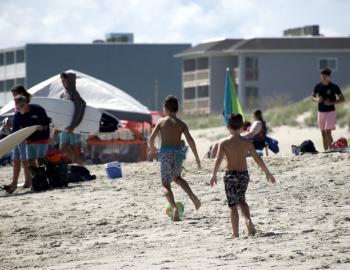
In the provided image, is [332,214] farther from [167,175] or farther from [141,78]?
[141,78]

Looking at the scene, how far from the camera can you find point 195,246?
12.1 m

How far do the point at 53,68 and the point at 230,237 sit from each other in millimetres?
80853

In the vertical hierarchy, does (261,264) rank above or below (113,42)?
below

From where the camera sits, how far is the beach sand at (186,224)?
1130 cm

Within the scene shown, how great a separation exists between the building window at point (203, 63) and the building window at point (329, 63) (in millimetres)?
8662

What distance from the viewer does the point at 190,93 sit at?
3386 inches

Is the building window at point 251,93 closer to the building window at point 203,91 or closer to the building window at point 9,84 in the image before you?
the building window at point 203,91

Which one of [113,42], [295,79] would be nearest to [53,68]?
[113,42]

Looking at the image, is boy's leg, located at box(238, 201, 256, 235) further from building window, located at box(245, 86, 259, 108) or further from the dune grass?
building window, located at box(245, 86, 259, 108)

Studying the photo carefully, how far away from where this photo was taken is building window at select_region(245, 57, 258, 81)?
7950 centimetres

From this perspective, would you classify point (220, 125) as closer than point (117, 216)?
No

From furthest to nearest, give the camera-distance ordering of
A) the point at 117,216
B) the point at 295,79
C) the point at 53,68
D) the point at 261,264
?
1. the point at 53,68
2. the point at 295,79
3. the point at 117,216
4. the point at 261,264

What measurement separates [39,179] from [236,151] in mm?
6829

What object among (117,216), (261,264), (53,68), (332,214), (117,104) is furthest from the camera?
(53,68)
